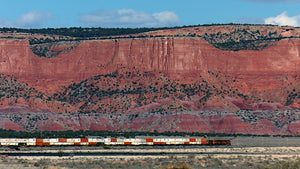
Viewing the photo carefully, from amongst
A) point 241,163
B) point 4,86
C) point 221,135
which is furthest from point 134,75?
point 241,163

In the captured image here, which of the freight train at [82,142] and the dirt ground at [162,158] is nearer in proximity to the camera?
the dirt ground at [162,158]

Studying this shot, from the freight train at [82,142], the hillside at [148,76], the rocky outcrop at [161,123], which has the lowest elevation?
the rocky outcrop at [161,123]

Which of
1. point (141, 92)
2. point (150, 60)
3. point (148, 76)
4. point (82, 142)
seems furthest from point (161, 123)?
point (82, 142)

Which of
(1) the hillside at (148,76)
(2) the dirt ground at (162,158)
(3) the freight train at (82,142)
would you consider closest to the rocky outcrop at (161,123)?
(1) the hillside at (148,76)

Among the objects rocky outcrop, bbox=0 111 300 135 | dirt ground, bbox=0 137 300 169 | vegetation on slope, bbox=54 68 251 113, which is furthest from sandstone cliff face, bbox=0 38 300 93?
dirt ground, bbox=0 137 300 169

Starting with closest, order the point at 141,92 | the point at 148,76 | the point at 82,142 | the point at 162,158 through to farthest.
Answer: the point at 162,158 → the point at 82,142 → the point at 141,92 → the point at 148,76

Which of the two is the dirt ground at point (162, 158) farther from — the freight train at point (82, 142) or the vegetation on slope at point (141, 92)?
the vegetation on slope at point (141, 92)

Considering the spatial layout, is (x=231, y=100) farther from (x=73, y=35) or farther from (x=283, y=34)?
(x=73, y=35)

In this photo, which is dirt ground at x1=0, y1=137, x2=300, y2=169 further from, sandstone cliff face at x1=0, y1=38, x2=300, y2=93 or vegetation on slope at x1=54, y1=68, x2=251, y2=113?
sandstone cliff face at x1=0, y1=38, x2=300, y2=93

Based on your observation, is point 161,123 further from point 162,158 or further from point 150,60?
point 162,158
